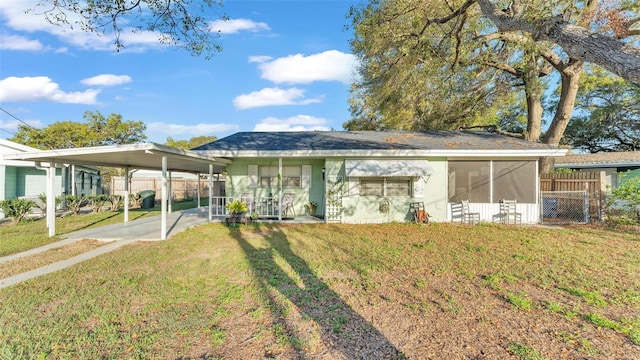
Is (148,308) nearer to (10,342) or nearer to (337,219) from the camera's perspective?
(10,342)

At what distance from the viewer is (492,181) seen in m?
11.4

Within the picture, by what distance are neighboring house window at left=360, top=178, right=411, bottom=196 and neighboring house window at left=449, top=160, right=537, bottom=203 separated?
1703 mm

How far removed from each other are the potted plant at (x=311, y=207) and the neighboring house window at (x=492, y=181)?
17.7 ft

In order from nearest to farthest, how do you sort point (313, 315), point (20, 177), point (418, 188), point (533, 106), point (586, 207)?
point (313, 315) → point (586, 207) → point (418, 188) → point (20, 177) → point (533, 106)

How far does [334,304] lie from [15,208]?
13.7 m

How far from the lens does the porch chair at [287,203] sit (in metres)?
12.7

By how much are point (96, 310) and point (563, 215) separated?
1514 cm

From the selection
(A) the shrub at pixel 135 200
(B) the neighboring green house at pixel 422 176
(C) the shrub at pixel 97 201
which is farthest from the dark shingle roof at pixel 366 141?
(A) the shrub at pixel 135 200

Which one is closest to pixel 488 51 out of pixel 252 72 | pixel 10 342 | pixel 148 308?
pixel 252 72

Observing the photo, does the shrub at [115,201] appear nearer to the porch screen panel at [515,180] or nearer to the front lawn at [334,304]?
the front lawn at [334,304]

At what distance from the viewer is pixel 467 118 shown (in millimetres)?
19062

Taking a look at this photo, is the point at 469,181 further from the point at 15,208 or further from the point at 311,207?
the point at 15,208

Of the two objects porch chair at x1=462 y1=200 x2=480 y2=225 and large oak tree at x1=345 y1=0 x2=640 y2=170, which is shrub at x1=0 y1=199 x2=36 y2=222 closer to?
large oak tree at x1=345 y1=0 x2=640 y2=170

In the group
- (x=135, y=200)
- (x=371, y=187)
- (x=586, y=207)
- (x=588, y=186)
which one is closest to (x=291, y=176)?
(x=371, y=187)
